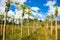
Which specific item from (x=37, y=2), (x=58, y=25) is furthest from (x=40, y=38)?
(x=37, y=2)

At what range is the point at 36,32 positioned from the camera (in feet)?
12.0

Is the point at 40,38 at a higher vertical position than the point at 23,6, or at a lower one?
lower

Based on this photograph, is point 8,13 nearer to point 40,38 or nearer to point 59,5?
point 40,38

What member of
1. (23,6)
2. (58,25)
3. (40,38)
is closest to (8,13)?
(23,6)

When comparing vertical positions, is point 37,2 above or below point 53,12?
above

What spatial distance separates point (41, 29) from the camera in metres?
3.63

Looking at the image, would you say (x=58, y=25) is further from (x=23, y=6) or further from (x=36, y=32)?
(x=23, y=6)

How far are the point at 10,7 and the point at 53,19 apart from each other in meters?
1.14

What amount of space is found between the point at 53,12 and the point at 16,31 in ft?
3.47

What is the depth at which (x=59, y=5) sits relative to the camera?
3740 mm

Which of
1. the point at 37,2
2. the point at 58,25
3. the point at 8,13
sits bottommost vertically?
the point at 58,25

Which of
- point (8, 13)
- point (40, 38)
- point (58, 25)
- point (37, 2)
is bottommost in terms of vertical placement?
point (40, 38)

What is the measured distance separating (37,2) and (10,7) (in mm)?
683

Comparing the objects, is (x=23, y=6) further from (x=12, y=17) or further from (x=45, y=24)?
(x=45, y=24)
